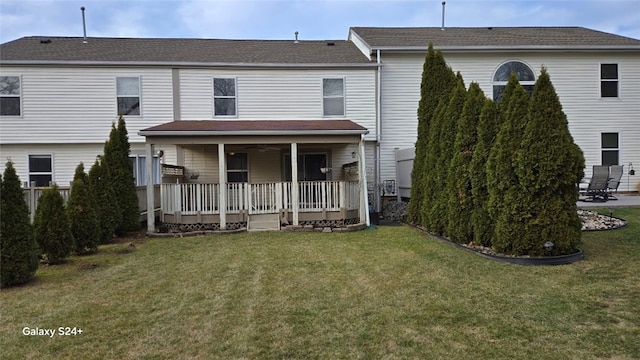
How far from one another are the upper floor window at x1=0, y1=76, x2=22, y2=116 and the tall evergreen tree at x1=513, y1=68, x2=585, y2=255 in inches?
551

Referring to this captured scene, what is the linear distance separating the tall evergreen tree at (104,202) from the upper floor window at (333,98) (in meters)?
6.91

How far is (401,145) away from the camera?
13.5 metres

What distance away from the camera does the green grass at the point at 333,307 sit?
3.43 metres

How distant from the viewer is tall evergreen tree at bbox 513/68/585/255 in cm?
593

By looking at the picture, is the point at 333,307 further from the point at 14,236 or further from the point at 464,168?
the point at 464,168

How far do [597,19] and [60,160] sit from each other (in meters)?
20.5

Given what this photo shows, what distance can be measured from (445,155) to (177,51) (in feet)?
33.0

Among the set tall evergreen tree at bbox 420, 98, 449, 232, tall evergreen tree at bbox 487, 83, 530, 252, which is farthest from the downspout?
tall evergreen tree at bbox 487, 83, 530, 252

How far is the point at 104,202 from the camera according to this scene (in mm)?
8938

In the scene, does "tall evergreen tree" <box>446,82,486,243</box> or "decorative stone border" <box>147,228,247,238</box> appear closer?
"tall evergreen tree" <box>446,82,486,243</box>

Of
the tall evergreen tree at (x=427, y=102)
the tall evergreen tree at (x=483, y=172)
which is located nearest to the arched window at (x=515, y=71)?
the tall evergreen tree at (x=427, y=102)

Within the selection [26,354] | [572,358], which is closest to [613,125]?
[572,358]

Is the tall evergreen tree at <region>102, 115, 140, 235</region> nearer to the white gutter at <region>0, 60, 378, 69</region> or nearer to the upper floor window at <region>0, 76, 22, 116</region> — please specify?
the white gutter at <region>0, 60, 378, 69</region>

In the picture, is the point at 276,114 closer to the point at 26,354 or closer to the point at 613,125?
the point at 26,354
